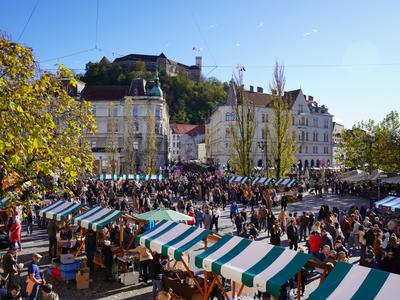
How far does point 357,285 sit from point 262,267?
203 cm

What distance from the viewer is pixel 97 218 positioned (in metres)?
14.7

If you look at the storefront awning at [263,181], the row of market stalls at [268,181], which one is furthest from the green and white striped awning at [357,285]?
the storefront awning at [263,181]

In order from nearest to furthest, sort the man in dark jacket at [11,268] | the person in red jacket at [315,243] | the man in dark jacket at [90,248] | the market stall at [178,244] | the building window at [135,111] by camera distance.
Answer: the man in dark jacket at [11,268] → the market stall at [178,244] → the person in red jacket at [315,243] → the man in dark jacket at [90,248] → the building window at [135,111]

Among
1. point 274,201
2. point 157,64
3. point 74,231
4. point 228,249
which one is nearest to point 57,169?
point 228,249

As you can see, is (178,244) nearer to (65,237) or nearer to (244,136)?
(65,237)

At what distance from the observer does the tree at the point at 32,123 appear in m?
7.20

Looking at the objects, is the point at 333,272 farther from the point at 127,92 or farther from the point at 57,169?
the point at 127,92

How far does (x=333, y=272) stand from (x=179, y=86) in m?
109

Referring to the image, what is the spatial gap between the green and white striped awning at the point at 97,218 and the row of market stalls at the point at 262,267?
2.54 meters

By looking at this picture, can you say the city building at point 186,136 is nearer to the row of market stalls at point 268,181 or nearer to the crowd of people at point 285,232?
the row of market stalls at point 268,181

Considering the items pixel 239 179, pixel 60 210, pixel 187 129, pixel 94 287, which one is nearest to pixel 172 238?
pixel 94 287

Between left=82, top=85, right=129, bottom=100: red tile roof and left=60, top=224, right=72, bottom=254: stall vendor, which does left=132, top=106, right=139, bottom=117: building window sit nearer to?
left=82, top=85, right=129, bottom=100: red tile roof

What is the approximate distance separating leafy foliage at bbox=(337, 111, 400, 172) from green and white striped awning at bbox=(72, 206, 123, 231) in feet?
103

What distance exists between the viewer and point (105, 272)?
46.5 feet
